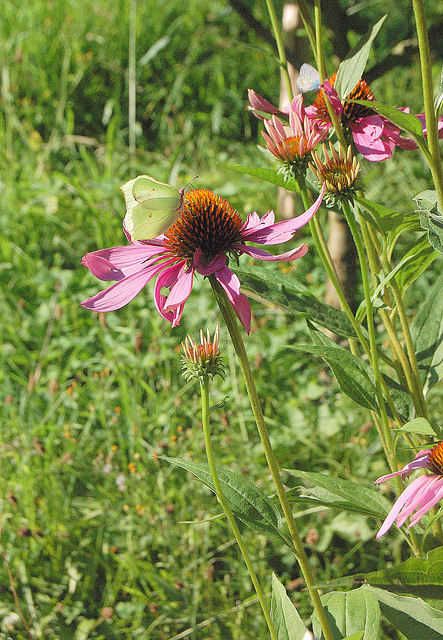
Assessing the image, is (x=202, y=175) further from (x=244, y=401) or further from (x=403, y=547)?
(x=403, y=547)

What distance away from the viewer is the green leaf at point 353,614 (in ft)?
2.01

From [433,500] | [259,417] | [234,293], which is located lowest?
[433,500]

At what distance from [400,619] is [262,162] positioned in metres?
1.93

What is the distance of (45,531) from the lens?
123 cm

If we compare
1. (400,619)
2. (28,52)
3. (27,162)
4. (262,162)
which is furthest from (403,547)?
(28,52)

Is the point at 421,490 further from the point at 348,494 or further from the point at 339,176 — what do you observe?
the point at 339,176

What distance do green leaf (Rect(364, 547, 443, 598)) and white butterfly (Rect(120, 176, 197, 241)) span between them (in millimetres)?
445

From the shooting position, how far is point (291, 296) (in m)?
0.76

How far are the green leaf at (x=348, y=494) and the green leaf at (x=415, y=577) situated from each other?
0.20ft

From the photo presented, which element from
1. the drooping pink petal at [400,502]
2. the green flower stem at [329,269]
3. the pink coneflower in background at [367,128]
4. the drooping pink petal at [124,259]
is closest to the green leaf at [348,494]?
the drooping pink petal at [400,502]

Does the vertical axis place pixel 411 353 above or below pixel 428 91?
below

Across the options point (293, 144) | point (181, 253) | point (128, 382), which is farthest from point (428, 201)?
point (128, 382)

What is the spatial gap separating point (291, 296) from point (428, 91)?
0.29 meters

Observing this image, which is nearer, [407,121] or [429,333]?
[407,121]
